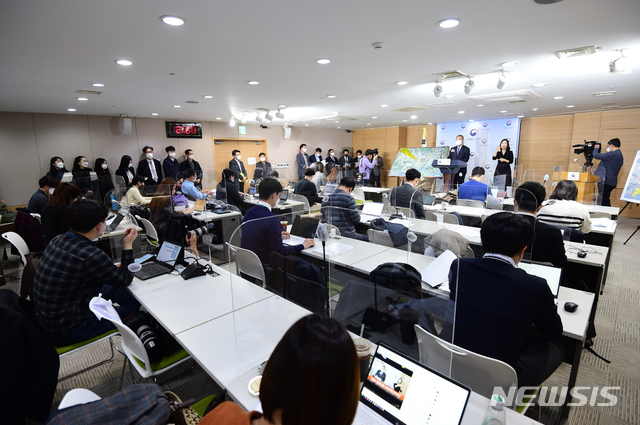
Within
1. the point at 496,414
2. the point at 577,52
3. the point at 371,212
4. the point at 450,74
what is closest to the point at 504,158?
the point at 450,74

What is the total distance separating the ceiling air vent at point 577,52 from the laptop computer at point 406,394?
3732 millimetres

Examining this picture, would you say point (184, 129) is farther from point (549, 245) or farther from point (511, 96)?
point (549, 245)

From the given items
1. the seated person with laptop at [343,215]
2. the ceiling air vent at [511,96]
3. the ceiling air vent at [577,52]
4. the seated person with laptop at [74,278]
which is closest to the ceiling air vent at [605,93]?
the ceiling air vent at [511,96]

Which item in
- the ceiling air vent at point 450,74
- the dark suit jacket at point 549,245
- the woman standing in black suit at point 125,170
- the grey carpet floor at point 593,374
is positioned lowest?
the grey carpet floor at point 593,374

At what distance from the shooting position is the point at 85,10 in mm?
2098

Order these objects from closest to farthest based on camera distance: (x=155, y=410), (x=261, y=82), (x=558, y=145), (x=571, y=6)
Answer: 1. (x=155, y=410)
2. (x=571, y=6)
3. (x=261, y=82)
4. (x=558, y=145)

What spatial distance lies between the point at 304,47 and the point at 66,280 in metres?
2.67

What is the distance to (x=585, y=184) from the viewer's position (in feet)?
21.1

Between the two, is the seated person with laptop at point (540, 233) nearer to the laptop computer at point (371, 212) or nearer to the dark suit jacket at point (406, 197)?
the laptop computer at point (371, 212)

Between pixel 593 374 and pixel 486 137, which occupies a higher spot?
pixel 486 137

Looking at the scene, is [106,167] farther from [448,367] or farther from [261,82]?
[448,367]

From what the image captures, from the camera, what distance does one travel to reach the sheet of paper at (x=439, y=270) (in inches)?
67.2

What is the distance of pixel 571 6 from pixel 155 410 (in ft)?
10.8

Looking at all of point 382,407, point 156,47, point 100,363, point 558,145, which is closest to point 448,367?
point 382,407
